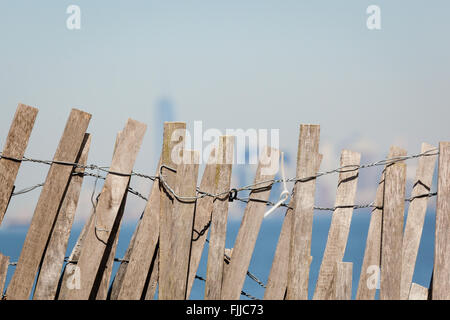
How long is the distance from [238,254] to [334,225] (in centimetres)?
79

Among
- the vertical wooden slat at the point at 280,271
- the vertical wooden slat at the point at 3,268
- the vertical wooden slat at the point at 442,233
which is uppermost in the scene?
the vertical wooden slat at the point at 442,233

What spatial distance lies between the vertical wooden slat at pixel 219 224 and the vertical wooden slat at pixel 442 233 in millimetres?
1744

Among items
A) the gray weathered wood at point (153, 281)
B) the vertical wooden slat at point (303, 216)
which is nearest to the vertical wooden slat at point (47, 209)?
the gray weathered wood at point (153, 281)

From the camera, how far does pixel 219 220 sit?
400 centimetres

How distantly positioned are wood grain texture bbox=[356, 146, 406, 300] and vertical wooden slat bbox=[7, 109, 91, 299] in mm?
2329

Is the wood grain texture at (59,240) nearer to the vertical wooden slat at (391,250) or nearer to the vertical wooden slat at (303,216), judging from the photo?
the vertical wooden slat at (303,216)

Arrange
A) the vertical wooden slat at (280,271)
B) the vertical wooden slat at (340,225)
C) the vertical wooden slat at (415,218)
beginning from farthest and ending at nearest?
1. the vertical wooden slat at (415,218)
2. the vertical wooden slat at (340,225)
3. the vertical wooden slat at (280,271)

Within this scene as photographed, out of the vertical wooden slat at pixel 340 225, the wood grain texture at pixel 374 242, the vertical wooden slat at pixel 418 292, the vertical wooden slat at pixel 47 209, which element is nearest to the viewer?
the vertical wooden slat at pixel 47 209

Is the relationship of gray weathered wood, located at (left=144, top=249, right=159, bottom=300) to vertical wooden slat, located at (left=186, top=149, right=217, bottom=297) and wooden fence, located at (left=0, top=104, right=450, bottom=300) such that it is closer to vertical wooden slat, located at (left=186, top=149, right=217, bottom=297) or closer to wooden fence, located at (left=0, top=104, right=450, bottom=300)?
wooden fence, located at (left=0, top=104, right=450, bottom=300)

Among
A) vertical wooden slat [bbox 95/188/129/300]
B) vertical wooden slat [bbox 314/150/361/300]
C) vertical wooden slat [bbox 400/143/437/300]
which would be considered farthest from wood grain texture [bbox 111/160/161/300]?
vertical wooden slat [bbox 400/143/437/300]

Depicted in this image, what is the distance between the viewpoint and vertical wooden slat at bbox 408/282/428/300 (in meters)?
4.60

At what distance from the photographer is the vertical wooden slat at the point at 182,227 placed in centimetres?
395

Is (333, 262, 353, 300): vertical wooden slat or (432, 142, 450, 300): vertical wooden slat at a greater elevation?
(432, 142, 450, 300): vertical wooden slat
